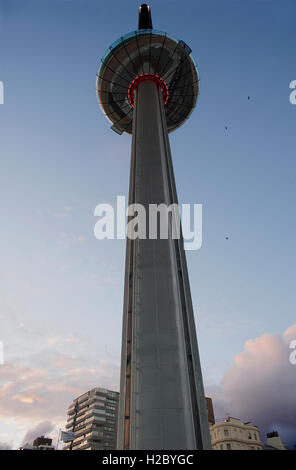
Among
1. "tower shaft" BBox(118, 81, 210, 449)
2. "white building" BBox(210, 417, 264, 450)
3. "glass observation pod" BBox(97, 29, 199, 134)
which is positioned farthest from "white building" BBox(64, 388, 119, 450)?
"tower shaft" BBox(118, 81, 210, 449)

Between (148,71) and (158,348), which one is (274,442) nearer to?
(158,348)

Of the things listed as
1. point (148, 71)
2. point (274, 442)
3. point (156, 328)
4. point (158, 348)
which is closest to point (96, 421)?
point (274, 442)

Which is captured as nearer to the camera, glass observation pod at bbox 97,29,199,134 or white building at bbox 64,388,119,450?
glass observation pod at bbox 97,29,199,134

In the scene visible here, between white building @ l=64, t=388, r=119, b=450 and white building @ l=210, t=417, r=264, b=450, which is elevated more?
white building @ l=64, t=388, r=119, b=450

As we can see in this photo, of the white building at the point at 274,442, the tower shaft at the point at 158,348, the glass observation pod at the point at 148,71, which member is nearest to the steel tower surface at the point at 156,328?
the tower shaft at the point at 158,348

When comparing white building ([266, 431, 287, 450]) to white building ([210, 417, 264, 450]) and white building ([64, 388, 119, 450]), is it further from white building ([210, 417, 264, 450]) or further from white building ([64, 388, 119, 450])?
white building ([64, 388, 119, 450])
